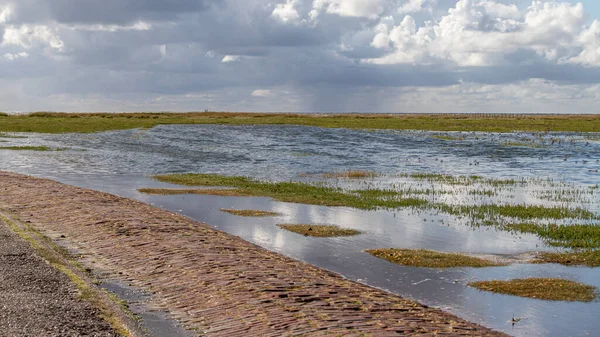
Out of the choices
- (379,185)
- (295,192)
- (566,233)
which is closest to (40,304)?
(566,233)

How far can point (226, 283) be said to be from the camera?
14344 mm

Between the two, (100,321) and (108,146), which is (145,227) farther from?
(108,146)

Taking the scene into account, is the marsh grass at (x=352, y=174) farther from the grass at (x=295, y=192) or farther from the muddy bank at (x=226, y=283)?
the muddy bank at (x=226, y=283)

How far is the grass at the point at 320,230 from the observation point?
23.1m

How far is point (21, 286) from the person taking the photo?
43.7ft

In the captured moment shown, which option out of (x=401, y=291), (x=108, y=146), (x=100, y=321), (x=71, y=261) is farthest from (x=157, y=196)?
(x=108, y=146)

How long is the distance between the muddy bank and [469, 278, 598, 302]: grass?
357 centimetres

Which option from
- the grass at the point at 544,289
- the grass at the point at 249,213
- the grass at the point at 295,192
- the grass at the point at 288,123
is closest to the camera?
the grass at the point at 544,289

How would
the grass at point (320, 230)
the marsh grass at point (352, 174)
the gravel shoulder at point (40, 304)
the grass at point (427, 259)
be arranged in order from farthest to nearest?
1. the marsh grass at point (352, 174)
2. the grass at point (320, 230)
3. the grass at point (427, 259)
4. the gravel shoulder at point (40, 304)

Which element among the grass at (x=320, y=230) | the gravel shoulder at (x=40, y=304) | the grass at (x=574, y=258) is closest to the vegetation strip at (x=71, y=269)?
the gravel shoulder at (x=40, y=304)

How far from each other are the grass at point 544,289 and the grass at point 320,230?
716 cm

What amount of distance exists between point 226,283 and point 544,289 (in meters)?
8.15

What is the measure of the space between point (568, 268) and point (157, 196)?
21.0 meters

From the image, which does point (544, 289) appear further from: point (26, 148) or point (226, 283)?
point (26, 148)
